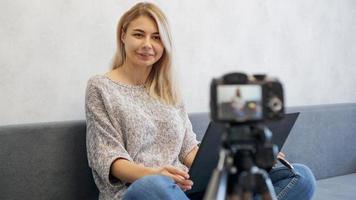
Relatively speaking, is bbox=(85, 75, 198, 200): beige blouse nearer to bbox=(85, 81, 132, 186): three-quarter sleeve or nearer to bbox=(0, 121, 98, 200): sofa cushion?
bbox=(85, 81, 132, 186): three-quarter sleeve

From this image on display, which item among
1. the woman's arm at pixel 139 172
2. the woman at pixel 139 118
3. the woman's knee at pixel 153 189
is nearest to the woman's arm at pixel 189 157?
the woman at pixel 139 118

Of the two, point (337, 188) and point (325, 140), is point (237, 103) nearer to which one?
point (337, 188)

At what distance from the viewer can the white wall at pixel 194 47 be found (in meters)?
1.53

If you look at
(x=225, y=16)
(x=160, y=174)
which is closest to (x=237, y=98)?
(x=160, y=174)

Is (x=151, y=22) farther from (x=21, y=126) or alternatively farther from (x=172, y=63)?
(x=21, y=126)

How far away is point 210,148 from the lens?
4.00 ft

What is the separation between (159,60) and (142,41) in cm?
13

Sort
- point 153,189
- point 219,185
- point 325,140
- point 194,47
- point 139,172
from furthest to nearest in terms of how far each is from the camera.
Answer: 1. point 325,140
2. point 194,47
3. point 139,172
4. point 153,189
5. point 219,185

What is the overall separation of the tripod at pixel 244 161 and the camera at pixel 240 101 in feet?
0.06

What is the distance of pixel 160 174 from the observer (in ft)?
4.01

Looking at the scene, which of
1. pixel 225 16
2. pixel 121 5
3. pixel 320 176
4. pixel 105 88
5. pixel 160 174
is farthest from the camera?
pixel 320 176

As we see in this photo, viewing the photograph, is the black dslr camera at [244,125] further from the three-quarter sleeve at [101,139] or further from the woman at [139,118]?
the three-quarter sleeve at [101,139]

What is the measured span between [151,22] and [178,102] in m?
0.28

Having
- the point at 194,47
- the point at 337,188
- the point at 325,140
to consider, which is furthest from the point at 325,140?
the point at 194,47
